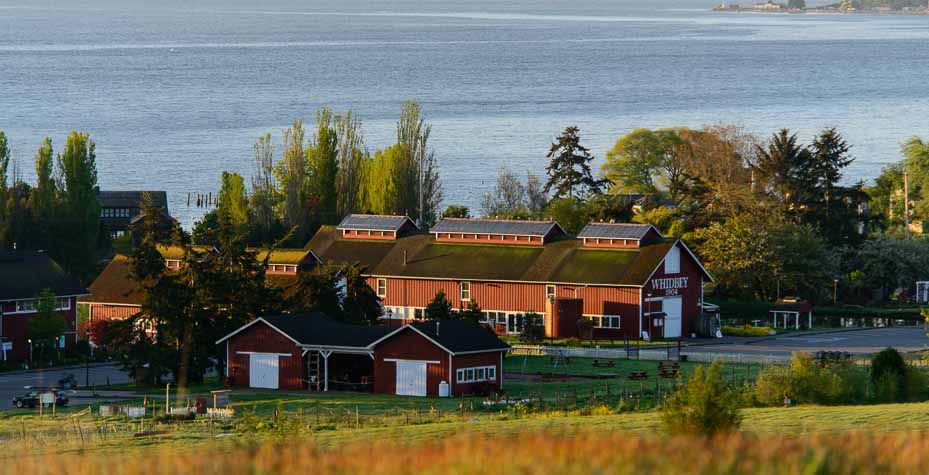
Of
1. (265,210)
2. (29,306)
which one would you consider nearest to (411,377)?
(29,306)

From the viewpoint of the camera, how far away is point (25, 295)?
70.2 meters

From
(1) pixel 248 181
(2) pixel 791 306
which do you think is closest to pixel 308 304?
(2) pixel 791 306

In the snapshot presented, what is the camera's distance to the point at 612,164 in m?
129

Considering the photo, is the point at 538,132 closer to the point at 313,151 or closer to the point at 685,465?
the point at 313,151

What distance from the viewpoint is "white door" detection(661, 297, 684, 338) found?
76875 mm

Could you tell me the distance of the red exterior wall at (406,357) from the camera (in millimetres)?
56688

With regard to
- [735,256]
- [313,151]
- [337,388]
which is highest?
[313,151]

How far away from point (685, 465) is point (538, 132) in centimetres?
18072

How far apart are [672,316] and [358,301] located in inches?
643

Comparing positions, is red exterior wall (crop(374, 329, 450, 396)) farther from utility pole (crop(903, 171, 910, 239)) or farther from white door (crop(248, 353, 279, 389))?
utility pole (crop(903, 171, 910, 239))

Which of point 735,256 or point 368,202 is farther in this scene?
point 368,202

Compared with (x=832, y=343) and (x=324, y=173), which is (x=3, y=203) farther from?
(x=832, y=343)

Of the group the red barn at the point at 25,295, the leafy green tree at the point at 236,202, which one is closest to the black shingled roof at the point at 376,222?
the leafy green tree at the point at 236,202

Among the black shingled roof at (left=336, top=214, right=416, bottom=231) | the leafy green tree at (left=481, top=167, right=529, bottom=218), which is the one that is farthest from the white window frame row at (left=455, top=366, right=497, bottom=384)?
the leafy green tree at (left=481, top=167, right=529, bottom=218)
